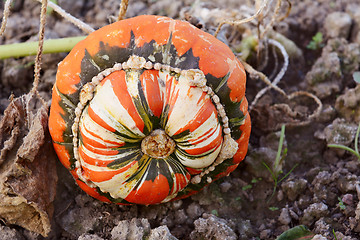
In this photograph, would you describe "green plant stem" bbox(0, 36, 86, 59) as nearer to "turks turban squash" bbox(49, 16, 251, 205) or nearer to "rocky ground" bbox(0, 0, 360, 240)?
"rocky ground" bbox(0, 0, 360, 240)

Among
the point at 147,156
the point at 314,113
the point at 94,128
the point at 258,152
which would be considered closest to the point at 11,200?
the point at 94,128

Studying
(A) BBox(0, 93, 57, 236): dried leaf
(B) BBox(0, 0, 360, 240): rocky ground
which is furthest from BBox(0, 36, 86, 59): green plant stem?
(A) BBox(0, 93, 57, 236): dried leaf

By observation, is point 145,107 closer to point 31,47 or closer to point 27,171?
point 27,171

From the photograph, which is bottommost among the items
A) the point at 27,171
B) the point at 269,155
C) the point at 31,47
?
the point at 269,155

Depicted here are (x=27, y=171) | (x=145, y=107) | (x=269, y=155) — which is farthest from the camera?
(x=269, y=155)

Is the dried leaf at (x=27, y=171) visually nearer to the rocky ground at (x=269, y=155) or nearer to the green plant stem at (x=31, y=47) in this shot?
the rocky ground at (x=269, y=155)

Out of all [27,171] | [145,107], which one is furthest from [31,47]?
[145,107]

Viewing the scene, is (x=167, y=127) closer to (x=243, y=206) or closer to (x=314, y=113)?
(x=243, y=206)

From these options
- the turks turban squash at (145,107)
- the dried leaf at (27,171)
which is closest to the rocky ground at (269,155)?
the dried leaf at (27,171)
